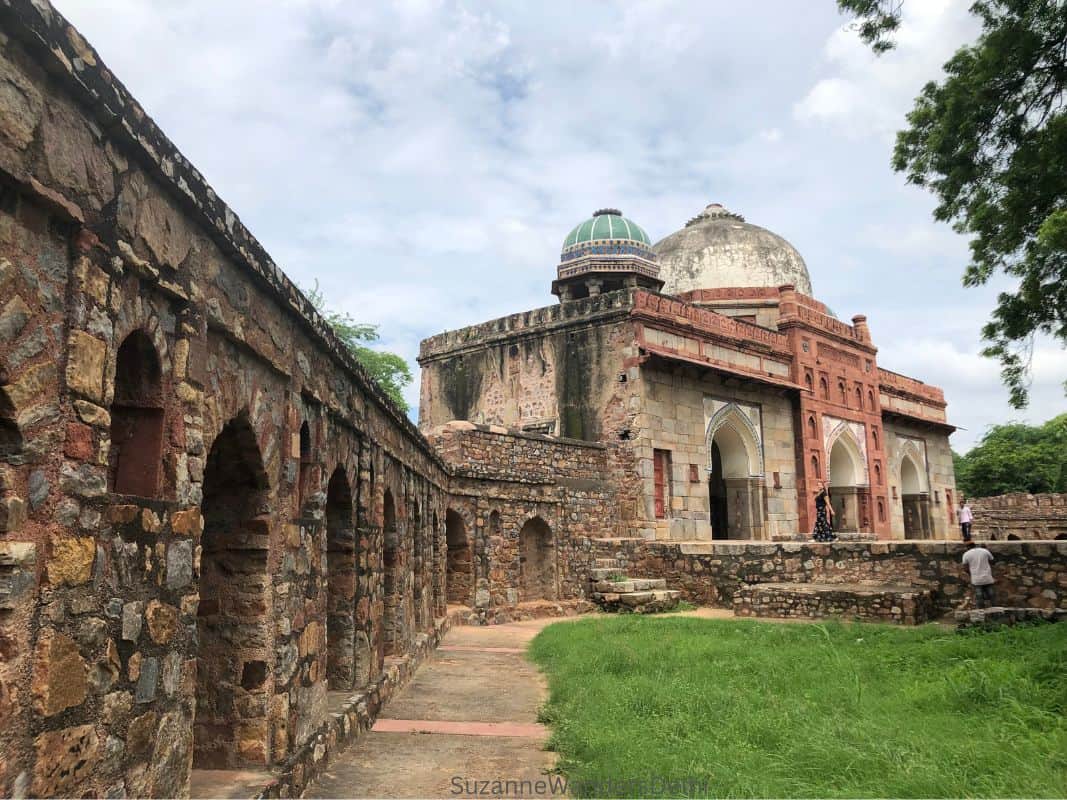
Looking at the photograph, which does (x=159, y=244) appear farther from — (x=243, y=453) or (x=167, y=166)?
(x=243, y=453)

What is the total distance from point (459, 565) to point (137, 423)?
37.6ft

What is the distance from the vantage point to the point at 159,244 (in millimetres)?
2883

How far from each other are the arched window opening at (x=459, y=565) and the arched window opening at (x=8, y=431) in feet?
39.5

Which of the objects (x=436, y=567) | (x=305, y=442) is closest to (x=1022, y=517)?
(x=436, y=567)

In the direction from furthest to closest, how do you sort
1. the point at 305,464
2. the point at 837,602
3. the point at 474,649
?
1. the point at 837,602
2. the point at 474,649
3. the point at 305,464

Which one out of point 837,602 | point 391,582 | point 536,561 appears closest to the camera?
point 391,582

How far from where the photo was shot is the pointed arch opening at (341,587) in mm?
5949

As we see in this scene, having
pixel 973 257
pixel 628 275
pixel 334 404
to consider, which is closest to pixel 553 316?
pixel 628 275

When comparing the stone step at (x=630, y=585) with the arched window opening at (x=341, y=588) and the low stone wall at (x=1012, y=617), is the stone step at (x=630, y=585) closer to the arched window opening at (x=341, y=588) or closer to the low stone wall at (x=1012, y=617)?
the low stone wall at (x=1012, y=617)

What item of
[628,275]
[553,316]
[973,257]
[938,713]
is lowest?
[938,713]

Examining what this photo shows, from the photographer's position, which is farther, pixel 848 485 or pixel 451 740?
pixel 848 485

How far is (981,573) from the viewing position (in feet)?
34.0

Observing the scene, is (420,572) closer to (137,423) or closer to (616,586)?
(616,586)

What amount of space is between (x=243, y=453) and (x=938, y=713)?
4.60 meters
